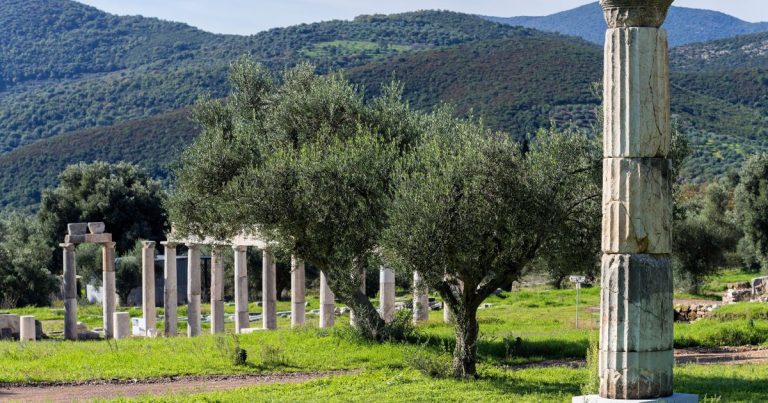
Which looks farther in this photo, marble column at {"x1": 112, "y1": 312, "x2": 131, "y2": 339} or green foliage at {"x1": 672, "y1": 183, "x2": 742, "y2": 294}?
green foliage at {"x1": 672, "y1": 183, "x2": 742, "y2": 294}

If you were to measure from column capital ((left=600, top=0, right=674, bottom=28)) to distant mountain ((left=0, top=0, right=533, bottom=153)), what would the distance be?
305 ft

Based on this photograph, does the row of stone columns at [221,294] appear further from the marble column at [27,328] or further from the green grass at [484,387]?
the green grass at [484,387]

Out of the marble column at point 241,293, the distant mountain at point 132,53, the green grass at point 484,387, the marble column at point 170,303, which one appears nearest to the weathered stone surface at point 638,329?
the green grass at point 484,387

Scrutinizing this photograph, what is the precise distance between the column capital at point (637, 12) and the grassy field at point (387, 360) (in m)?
5.75

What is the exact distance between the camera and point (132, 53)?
166 m

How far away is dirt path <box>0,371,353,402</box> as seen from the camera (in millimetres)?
18828

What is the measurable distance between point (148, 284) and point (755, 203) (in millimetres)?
24108

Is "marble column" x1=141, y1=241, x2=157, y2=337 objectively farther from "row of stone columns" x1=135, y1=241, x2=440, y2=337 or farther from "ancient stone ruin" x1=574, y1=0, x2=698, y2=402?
"ancient stone ruin" x1=574, y1=0, x2=698, y2=402

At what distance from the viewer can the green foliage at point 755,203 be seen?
42.9 m

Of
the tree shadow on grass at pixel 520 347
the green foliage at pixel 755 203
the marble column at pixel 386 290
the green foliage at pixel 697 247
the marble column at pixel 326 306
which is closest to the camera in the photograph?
the tree shadow on grass at pixel 520 347

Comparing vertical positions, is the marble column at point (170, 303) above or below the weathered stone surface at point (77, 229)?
below

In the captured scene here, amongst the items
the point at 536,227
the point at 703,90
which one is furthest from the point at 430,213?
the point at 703,90

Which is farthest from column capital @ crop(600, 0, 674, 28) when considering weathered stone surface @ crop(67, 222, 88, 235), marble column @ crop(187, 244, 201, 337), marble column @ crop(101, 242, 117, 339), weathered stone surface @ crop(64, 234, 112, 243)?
marble column @ crop(101, 242, 117, 339)

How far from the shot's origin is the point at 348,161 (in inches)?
817
